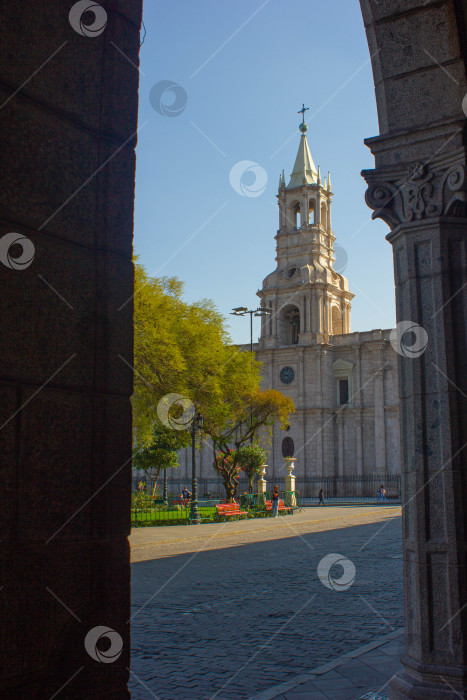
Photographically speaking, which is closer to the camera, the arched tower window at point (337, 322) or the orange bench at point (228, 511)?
the orange bench at point (228, 511)

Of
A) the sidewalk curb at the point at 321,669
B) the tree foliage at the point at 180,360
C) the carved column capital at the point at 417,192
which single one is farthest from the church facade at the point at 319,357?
the carved column capital at the point at 417,192

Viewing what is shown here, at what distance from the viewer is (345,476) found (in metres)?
50.3

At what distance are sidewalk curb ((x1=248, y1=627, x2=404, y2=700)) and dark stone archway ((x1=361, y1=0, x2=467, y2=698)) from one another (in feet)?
2.90

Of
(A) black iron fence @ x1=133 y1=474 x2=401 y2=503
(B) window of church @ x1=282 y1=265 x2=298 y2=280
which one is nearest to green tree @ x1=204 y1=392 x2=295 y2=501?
(A) black iron fence @ x1=133 y1=474 x2=401 y2=503

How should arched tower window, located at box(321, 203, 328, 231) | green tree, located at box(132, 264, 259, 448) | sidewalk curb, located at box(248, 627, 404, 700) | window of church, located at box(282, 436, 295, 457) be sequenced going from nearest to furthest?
sidewalk curb, located at box(248, 627, 404, 700) < green tree, located at box(132, 264, 259, 448) < window of church, located at box(282, 436, 295, 457) < arched tower window, located at box(321, 203, 328, 231)

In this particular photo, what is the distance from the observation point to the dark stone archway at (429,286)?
4.11 meters

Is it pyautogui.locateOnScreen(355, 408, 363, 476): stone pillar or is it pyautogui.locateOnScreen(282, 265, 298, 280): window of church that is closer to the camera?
pyautogui.locateOnScreen(355, 408, 363, 476): stone pillar

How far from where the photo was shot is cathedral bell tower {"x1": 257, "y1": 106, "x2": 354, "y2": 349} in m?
53.3

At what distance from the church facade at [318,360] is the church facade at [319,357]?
77 millimetres

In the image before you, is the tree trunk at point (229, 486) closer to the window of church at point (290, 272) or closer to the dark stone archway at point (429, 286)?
the dark stone archway at point (429, 286)

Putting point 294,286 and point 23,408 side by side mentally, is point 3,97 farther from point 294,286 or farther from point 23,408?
point 294,286

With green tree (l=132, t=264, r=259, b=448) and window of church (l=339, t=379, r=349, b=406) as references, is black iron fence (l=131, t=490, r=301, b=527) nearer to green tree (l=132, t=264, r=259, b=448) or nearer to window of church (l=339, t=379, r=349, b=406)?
green tree (l=132, t=264, r=259, b=448)

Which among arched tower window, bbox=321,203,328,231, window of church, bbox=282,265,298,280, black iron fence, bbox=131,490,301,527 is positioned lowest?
black iron fence, bbox=131,490,301,527

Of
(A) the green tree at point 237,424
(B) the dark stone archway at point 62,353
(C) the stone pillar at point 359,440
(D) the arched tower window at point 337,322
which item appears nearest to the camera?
(B) the dark stone archway at point 62,353
